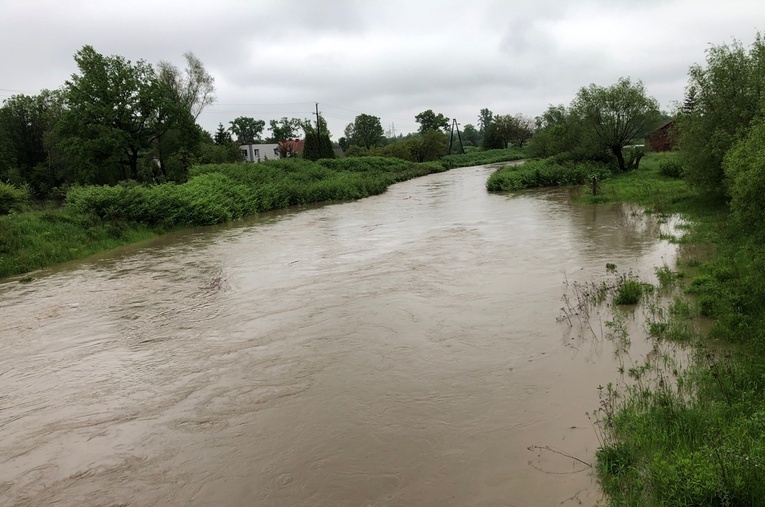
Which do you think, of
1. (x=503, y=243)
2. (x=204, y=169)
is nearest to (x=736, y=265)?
(x=503, y=243)

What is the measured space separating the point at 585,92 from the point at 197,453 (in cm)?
3747

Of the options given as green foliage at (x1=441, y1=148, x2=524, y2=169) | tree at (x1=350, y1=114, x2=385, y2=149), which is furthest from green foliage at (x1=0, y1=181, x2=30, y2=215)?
tree at (x1=350, y1=114, x2=385, y2=149)

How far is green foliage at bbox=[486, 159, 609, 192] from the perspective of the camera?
37.2 m

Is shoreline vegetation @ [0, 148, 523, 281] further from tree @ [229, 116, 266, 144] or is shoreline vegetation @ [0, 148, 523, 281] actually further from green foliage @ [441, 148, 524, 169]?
tree @ [229, 116, 266, 144]

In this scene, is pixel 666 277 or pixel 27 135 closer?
pixel 666 277

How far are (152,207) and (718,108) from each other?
2497 cm

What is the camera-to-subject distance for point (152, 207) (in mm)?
25219

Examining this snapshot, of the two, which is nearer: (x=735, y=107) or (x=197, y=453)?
(x=197, y=453)

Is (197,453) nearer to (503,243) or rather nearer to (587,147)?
(503,243)

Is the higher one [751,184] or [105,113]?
[105,113]

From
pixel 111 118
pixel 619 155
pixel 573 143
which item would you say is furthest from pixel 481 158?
pixel 111 118

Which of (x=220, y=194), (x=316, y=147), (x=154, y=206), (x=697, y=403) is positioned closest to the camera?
(x=697, y=403)

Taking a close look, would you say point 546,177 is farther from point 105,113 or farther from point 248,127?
point 248,127

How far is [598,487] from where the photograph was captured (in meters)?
4.50
